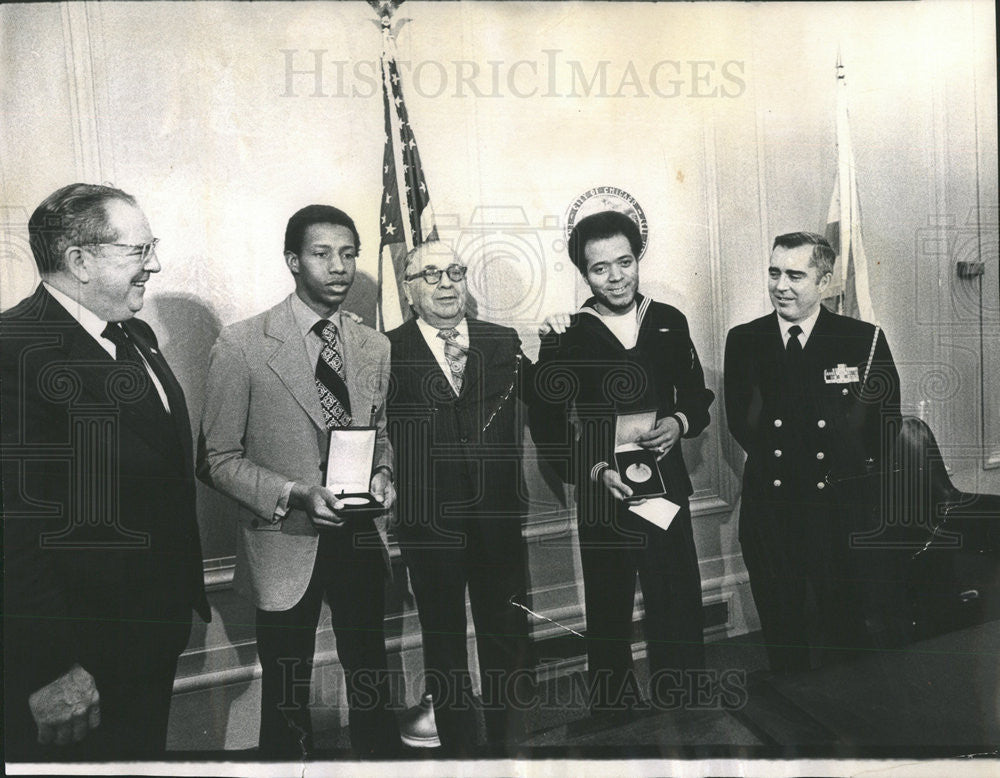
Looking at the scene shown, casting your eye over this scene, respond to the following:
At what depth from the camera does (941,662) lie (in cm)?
220

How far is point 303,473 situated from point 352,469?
136 mm

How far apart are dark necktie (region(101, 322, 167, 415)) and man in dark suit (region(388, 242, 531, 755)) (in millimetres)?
681

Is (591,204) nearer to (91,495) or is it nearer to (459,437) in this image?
(459,437)

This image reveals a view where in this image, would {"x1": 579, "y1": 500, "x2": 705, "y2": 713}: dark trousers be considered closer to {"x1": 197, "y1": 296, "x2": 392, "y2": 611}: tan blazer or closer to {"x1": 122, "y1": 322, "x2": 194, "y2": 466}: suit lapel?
{"x1": 197, "y1": 296, "x2": 392, "y2": 611}: tan blazer

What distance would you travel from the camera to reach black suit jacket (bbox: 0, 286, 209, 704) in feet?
6.66

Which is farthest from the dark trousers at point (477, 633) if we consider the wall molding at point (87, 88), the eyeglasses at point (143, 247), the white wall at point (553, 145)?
the wall molding at point (87, 88)

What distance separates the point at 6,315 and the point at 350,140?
43.3 inches

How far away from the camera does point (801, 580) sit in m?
2.18

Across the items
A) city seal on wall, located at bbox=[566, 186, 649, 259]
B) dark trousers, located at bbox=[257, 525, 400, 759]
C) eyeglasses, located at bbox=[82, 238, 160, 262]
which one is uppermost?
city seal on wall, located at bbox=[566, 186, 649, 259]

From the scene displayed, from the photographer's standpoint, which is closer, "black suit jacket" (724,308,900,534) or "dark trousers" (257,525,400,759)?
"dark trousers" (257,525,400,759)

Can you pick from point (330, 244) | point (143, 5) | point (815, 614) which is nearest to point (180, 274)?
point (330, 244)

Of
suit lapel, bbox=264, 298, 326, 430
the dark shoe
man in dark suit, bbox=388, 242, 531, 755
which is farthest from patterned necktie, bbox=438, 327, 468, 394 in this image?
the dark shoe

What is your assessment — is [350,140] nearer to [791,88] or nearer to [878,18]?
[791,88]

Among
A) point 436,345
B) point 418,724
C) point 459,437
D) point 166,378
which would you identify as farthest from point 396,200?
point 418,724
